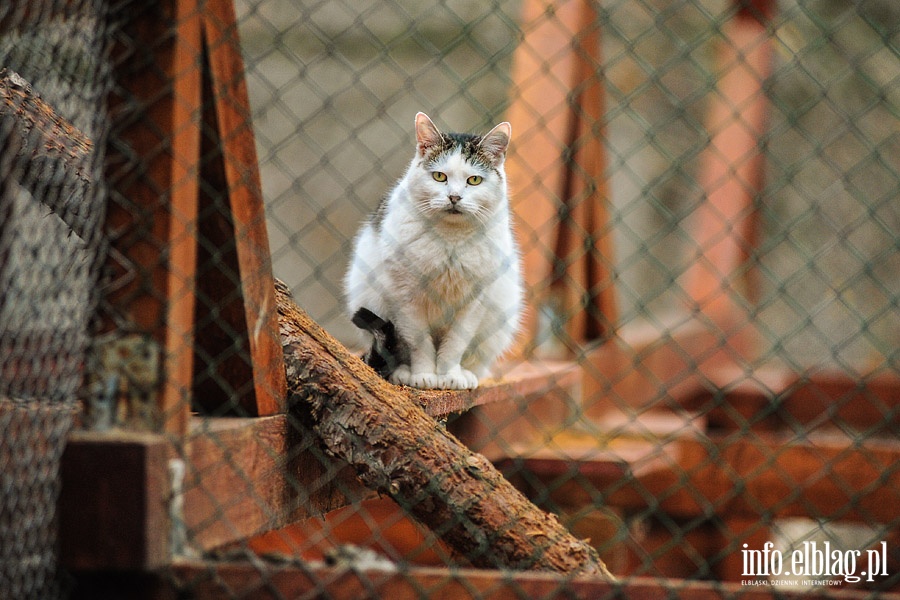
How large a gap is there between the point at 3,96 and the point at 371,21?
436 centimetres

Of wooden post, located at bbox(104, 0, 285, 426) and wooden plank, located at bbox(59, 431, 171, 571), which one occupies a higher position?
wooden post, located at bbox(104, 0, 285, 426)

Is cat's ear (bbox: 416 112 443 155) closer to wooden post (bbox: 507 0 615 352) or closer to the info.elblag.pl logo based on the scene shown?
wooden post (bbox: 507 0 615 352)

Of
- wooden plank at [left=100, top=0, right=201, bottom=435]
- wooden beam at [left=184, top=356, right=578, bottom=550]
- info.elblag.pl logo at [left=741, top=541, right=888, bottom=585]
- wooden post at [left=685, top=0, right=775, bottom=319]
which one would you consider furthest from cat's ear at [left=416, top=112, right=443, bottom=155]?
wooden post at [left=685, top=0, right=775, bottom=319]

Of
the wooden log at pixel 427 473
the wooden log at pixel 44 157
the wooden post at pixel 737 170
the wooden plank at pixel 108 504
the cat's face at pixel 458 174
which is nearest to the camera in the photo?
the wooden plank at pixel 108 504

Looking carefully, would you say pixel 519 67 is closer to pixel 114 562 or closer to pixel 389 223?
pixel 389 223

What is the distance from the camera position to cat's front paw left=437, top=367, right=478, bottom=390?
234 centimetres

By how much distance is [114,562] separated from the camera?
122 centimetres

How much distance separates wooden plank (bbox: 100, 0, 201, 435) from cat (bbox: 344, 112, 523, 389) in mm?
1073

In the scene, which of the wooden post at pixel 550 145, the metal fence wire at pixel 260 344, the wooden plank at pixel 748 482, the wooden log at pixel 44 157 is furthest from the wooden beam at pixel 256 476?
the wooden plank at pixel 748 482

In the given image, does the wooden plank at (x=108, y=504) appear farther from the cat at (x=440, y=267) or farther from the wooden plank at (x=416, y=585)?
the cat at (x=440, y=267)

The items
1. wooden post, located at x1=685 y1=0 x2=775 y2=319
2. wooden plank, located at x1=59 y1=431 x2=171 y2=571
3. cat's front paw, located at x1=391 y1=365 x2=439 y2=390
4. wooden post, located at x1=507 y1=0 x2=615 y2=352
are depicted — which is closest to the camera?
wooden plank, located at x1=59 y1=431 x2=171 y2=571

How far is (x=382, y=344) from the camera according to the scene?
241cm

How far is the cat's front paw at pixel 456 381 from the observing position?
2342mm

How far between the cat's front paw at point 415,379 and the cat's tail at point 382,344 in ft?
0.09
